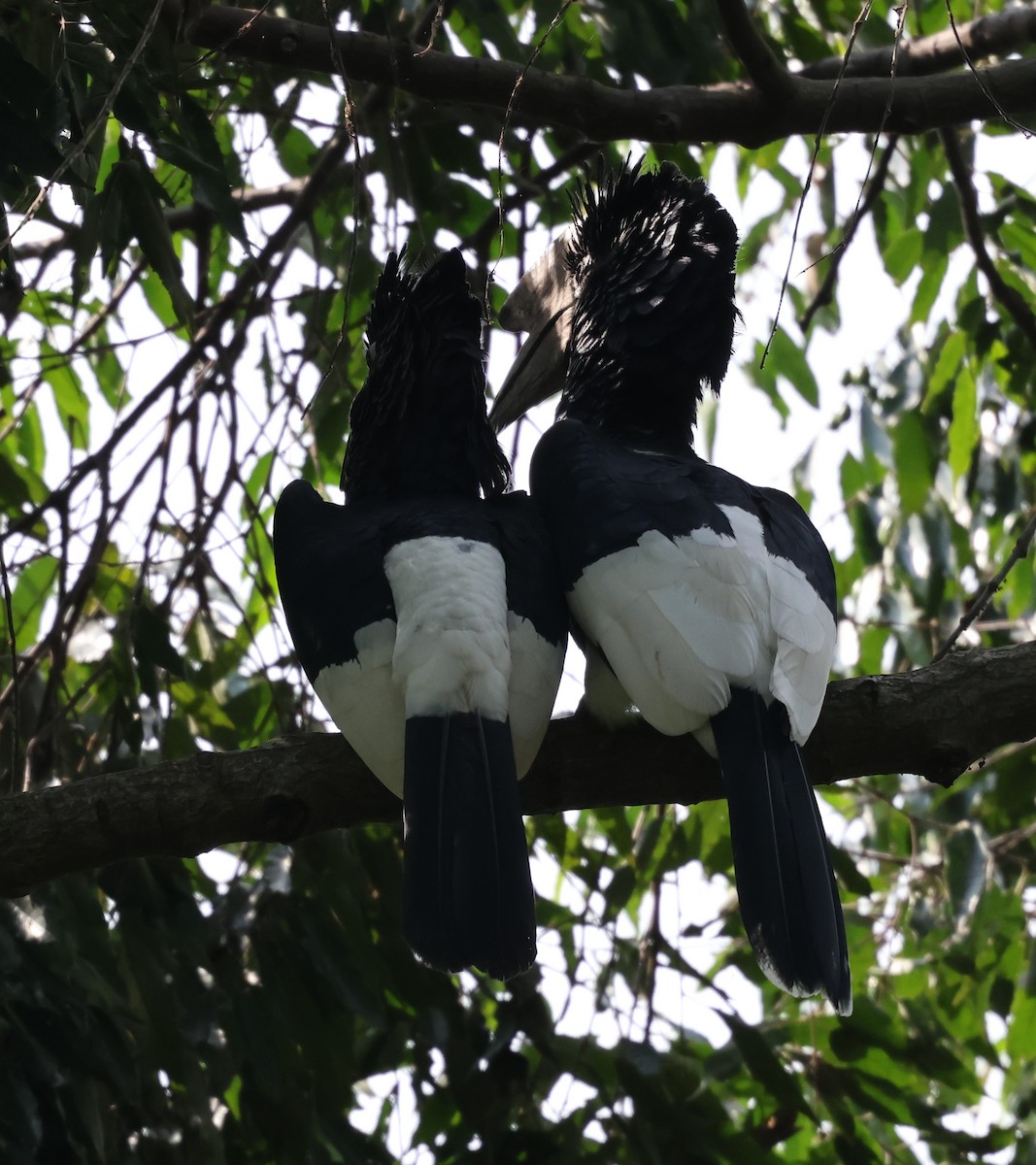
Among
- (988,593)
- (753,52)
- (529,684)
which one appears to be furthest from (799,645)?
(753,52)

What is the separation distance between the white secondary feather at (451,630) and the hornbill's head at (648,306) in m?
0.53

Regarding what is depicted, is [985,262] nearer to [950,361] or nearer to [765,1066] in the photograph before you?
[950,361]

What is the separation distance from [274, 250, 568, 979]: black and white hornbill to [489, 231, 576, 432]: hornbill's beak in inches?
13.5

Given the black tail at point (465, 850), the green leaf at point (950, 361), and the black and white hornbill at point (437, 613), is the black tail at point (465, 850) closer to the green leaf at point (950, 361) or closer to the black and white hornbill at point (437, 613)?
the black and white hornbill at point (437, 613)

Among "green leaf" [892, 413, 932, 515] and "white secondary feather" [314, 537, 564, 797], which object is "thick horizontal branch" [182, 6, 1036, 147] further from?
"green leaf" [892, 413, 932, 515]

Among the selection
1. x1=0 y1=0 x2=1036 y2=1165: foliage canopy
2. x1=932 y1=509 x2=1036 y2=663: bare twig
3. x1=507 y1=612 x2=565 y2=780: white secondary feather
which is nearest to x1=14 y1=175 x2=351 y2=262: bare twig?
x1=0 y1=0 x2=1036 y2=1165: foliage canopy

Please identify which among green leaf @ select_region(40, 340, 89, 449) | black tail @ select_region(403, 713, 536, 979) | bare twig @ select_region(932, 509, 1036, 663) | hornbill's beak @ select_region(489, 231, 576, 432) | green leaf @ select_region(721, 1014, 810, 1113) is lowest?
green leaf @ select_region(721, 1014, 810, 1113)

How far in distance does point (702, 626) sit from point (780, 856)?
0.28 meters

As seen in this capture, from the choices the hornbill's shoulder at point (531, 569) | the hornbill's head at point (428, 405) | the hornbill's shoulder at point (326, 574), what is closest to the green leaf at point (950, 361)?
the hornbill's head at point (428, 405)

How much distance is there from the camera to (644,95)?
222cm

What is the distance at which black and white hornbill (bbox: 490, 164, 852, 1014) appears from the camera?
1.60 m

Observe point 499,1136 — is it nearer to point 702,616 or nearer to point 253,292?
point 702,616

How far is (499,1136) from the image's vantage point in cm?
219

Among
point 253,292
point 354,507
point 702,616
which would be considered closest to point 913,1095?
point 702,616
